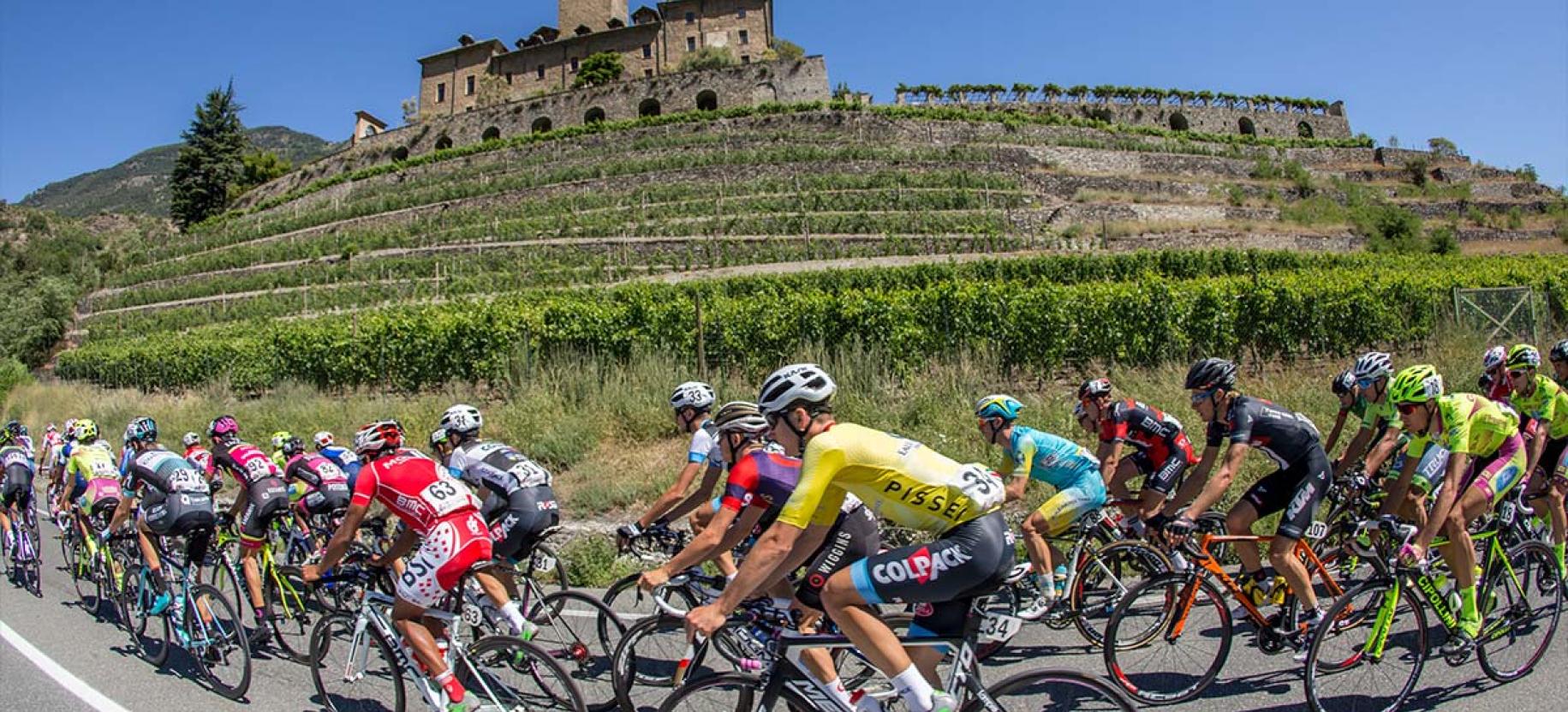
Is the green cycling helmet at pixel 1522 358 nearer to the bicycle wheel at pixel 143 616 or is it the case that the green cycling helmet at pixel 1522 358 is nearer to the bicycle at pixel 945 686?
the bicycle at pixel 945 686

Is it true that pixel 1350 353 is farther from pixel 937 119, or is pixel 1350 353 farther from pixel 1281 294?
pixel 937 119

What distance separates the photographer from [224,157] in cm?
7100

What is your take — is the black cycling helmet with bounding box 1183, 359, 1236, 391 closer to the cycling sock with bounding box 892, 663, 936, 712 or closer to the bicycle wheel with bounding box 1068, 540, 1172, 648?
the bicycle wheel with bounding box 1068, 540, 1172, 648

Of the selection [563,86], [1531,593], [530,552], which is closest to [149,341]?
[530,552]

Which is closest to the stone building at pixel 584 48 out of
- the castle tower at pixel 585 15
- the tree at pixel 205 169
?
the castle tower at pixel 585 15

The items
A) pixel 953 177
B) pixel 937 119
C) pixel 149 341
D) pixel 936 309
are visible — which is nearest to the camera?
pixel 936 309

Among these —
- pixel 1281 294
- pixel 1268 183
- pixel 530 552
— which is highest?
pixel 1268 183

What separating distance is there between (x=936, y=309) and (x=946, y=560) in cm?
1153

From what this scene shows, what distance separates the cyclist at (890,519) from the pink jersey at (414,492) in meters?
2.18

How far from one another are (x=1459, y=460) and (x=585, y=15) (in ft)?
239

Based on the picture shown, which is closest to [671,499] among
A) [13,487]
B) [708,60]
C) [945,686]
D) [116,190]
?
[945,686]

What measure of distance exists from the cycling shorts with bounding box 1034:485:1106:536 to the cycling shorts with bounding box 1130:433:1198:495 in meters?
0.84

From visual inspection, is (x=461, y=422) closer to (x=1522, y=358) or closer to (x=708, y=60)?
(x=1522, y=358)

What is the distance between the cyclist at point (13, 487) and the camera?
10.0 metres
